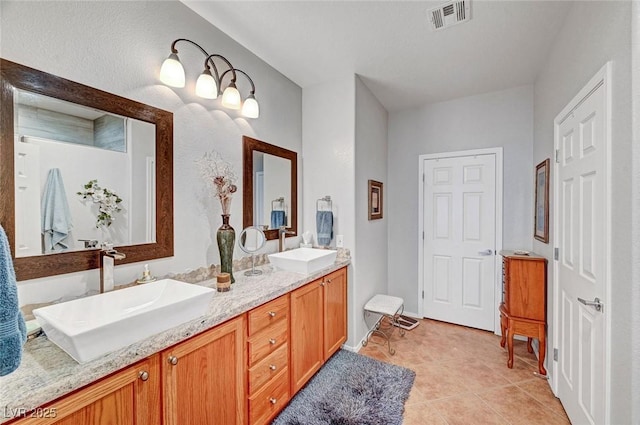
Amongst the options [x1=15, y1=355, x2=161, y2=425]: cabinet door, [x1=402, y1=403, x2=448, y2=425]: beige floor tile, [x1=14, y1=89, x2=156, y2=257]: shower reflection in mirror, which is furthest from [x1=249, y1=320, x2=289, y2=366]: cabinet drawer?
[x1=402, y1=403, x2=448, y2=425]: beige floor tile

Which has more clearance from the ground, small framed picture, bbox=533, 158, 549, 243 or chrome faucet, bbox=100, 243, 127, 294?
small framed picture, bbox=533, 158, 549, 243

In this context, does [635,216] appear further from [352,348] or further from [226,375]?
[352,348]

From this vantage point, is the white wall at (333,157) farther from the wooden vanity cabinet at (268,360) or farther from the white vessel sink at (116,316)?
the white vessel sink at (116,316)

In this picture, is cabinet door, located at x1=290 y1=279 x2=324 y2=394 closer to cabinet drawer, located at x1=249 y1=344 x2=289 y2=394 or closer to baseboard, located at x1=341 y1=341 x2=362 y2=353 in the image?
cabinet drawer, located at x1=249 y1=344 x2=289 y2=394

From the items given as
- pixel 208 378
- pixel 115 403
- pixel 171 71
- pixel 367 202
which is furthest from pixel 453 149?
pixel 115 403

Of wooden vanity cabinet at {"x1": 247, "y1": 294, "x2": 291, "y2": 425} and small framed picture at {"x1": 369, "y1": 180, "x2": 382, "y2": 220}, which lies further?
small framed picture at {"x1": 369, "y1": 180, "x2": 382, "y2": 220}

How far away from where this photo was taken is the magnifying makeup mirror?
2025 millimetres

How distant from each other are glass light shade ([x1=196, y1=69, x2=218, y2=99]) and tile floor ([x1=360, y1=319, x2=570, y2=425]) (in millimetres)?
2510

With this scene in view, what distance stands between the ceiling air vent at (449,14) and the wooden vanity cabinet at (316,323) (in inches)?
80.7

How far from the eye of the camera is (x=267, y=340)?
1.61 meters

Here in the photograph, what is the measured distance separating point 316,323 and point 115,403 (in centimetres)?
138

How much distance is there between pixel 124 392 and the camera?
950 mm

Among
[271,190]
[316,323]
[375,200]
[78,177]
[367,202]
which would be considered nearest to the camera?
[78,177]

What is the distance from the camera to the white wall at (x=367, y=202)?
Answer: 266cm
